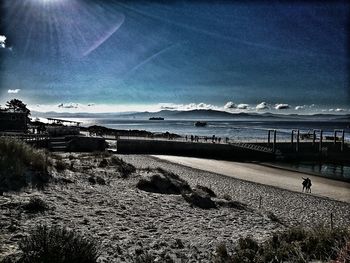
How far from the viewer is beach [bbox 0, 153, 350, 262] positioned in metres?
7.78

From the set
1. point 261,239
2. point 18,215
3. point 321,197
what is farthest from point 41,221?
point 321,197

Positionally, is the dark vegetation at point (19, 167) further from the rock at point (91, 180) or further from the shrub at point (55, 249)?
the shrub at point (55, 249)

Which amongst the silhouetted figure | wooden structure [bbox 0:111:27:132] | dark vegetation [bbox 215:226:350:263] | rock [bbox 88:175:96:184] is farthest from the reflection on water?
wooden structure [bbox 0:111:27:132]

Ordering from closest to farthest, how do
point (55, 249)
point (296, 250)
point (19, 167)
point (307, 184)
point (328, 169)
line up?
1. point (55, 249)
2. point (296, 250)
3. point (19, 167)
4. point (307, 184)
5. point (328, 169)

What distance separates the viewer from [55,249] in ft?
19.2

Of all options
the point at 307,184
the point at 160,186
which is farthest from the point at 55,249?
the point at 307,184

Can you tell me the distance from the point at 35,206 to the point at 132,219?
2.67 metres

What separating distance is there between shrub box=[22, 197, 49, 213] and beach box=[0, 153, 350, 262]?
0.66 ft

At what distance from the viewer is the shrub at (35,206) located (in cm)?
920

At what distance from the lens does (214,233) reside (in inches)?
383

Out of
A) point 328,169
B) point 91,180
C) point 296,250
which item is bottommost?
point 328,169

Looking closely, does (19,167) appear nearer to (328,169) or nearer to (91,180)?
(91,180)

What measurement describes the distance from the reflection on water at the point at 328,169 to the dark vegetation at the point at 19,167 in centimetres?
2745

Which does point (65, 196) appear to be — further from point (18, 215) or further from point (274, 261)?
point (274, 261)
